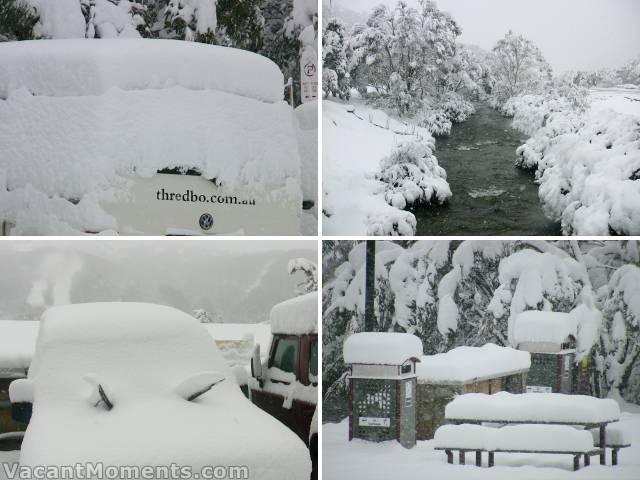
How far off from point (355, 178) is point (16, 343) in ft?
5.60

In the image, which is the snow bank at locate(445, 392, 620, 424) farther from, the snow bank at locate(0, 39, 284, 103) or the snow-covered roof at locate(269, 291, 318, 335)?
the snow bank at locate(0, 39, 284, 103)

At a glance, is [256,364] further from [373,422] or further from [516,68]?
[516,68]

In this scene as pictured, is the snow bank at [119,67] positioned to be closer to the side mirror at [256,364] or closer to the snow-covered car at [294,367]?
the snow-covered car at [294,367]

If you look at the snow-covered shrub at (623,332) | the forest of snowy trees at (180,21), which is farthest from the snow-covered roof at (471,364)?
the forest of snowy trees at (180,21)

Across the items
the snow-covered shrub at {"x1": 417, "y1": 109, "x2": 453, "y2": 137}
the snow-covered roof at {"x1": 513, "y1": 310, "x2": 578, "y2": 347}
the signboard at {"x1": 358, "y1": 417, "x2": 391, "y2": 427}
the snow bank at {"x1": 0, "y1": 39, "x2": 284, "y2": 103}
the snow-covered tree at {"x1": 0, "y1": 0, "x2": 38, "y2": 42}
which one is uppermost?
the snow-covered tree at {"x1": 0, "y1": 0, "x2": 38, "y2": 42}

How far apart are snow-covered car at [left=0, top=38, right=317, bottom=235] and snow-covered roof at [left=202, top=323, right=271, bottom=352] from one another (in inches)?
17.1

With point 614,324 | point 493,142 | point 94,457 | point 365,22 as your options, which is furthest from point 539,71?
point 94,457

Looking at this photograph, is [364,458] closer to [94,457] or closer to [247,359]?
[247,359]

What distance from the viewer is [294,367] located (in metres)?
4.21

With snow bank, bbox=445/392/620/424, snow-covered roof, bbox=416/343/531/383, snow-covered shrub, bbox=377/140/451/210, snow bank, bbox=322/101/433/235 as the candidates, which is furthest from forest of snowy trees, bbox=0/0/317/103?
snow bank, bbox=445/392/620/424

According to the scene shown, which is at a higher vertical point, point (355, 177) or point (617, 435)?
point (355, 177)

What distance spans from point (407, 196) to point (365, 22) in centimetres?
85

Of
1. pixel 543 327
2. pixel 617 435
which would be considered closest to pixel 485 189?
pixel 543 327

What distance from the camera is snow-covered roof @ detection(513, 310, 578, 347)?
433 centimetres
